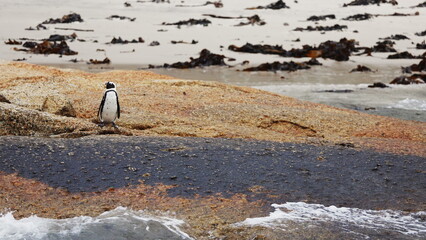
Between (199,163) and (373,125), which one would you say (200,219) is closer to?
(199,163)

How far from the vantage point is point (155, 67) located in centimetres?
1363

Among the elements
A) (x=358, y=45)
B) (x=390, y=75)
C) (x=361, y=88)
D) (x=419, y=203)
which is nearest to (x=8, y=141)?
(x=419, y=203)

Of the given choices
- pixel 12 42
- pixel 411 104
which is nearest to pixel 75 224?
pixel 411 104

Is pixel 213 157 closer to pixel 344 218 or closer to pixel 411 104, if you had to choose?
pixel 344 218

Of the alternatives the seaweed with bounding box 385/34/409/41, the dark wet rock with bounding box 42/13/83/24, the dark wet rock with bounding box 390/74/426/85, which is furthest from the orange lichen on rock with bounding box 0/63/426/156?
the seaweed with bounding box 385/34/409/41

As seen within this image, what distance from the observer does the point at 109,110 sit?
554 centimetres

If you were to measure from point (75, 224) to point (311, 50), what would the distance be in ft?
41.4

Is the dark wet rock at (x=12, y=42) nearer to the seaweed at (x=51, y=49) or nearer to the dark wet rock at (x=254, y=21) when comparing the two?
the seaweed at (x=51, y=49)

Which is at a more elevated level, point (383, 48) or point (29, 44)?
point (29, 44)

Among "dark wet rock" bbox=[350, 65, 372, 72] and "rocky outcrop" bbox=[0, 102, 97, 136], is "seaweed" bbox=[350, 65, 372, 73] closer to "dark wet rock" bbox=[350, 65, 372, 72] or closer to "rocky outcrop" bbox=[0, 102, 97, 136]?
"dark wet rock" bbox=[350, 65, 372, 72]

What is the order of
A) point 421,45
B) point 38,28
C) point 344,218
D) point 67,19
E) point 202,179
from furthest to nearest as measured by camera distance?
1. point 67,19
2. point 38,28
3. point 421,45
4. point 202,179
5. point 344,218

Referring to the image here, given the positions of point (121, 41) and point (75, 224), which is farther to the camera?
point (121, 41)

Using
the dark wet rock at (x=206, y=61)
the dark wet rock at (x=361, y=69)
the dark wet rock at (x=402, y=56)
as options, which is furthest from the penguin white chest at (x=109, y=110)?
the dark wet rock at (x=402, y=56)

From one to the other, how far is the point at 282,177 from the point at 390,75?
1009 centimetres
